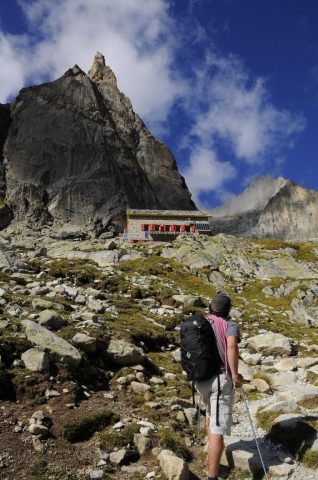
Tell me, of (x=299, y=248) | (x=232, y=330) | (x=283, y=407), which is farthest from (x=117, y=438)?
(x=299, y=248)

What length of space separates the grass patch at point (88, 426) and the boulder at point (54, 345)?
206 cm

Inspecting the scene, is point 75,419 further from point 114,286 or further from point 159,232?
point 159,232

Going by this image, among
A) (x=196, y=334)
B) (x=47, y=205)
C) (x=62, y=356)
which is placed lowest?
(x=62, y=356)

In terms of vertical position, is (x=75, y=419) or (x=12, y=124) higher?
(x=12, y=124)

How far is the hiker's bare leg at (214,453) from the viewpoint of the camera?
6824 millimetres

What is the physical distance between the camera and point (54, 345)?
1129 cm

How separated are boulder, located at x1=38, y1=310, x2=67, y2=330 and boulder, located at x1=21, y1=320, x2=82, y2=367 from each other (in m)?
1.24

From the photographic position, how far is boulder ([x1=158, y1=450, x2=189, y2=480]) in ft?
23.7

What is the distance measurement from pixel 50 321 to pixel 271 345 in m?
8.99

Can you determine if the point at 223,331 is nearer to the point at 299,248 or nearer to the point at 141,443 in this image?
the point at 141,443

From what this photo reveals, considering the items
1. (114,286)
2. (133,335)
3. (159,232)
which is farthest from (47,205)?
(133,335)

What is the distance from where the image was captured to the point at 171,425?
9.29m

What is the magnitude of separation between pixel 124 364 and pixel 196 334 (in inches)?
230

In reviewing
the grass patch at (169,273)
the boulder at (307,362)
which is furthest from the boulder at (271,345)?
the grass patch at (169,273)
